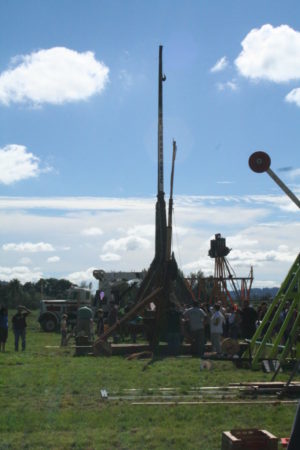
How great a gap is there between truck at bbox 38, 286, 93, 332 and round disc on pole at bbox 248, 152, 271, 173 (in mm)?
21633

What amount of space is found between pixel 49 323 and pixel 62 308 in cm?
108

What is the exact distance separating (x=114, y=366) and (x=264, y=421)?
22.4 feet

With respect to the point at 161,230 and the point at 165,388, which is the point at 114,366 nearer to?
the point at 165,388

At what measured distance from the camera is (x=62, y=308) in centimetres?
3303

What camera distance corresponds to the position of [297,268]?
477 inches

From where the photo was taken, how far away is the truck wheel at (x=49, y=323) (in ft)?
107

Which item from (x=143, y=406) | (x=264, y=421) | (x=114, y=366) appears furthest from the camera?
(x=114, y=366)

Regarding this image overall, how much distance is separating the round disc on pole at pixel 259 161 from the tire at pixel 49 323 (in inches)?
912

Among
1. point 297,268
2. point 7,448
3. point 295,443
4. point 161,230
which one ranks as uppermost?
point 161,230

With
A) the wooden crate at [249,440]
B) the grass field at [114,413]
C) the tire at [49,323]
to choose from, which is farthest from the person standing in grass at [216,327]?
the tire at [49,323]

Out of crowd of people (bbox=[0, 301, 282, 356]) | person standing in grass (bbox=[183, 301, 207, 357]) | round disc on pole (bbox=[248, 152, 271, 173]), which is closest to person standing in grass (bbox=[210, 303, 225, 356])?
crowd of people (bbox=[0, 301, 282, 356])

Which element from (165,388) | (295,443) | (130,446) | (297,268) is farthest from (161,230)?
(295,443)

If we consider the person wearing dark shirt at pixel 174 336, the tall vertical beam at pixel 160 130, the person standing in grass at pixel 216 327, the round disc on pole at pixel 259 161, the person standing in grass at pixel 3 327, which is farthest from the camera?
the tall vertical beam at pixel 160 130

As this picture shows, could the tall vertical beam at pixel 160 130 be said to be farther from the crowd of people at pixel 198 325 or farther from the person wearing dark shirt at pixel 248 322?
the person wearing dark shirt at pixel 248 322
